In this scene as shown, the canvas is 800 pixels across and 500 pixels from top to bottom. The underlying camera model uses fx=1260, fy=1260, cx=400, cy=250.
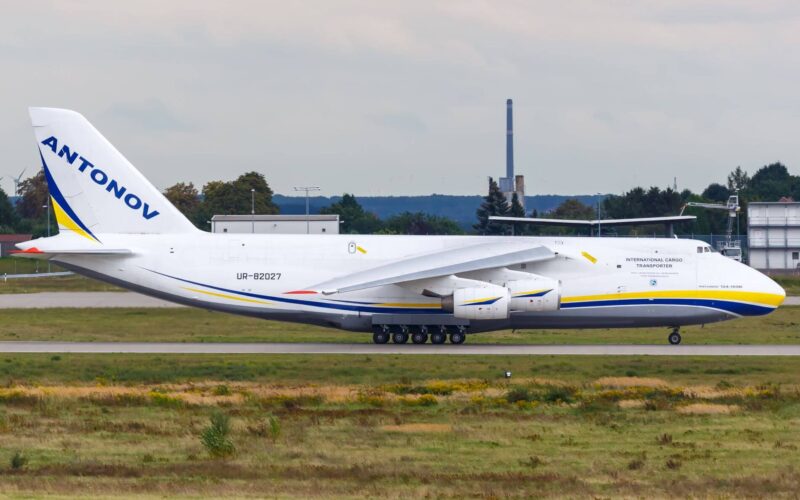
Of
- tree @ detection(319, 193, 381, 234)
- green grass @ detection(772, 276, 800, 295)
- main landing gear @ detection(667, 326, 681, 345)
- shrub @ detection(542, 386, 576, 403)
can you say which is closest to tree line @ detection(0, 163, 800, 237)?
tree @ detection(319, 193, 381, 234)

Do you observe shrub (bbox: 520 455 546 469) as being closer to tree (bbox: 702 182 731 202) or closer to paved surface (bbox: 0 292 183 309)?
paved surface (bbox: 0 292 183 309)

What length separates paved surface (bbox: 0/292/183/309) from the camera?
62909 mm

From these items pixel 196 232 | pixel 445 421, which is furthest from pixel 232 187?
pixel 445 421

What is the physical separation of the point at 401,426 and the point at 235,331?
2463 centimetres

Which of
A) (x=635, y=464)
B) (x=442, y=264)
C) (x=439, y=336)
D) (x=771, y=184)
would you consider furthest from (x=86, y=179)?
(x=771, y=184)

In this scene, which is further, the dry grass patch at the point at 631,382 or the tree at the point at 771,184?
the tree at the point at 771,184

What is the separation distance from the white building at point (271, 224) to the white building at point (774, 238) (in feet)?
139

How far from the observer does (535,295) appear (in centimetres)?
4059

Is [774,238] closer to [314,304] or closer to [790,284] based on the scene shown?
[790,284]

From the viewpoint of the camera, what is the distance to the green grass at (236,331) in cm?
4516

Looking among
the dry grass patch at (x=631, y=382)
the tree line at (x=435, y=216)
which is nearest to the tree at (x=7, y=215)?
the tree line at (x=435, y=216)

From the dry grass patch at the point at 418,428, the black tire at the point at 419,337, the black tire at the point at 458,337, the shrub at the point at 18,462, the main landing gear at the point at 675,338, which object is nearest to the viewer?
the shrub at the point at 18,462

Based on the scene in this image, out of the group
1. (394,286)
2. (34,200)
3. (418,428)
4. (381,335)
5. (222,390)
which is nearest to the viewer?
(418,428)

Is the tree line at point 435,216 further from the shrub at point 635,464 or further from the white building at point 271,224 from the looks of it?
the shrub at point 635,464
